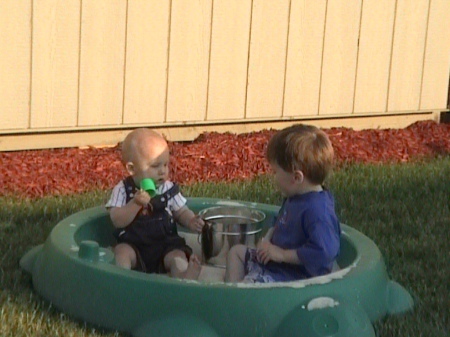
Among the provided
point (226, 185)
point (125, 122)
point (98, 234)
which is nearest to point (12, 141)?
point (125, 122)

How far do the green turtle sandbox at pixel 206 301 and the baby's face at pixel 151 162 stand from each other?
1.78ft

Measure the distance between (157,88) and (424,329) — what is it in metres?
3.52

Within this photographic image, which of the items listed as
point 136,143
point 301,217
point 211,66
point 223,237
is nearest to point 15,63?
point 211,66

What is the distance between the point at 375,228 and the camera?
5648mm

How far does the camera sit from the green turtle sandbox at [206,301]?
12.4 feet

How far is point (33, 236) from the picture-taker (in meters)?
5.19

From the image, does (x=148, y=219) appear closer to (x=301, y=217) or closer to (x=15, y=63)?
(x=301, y=217)

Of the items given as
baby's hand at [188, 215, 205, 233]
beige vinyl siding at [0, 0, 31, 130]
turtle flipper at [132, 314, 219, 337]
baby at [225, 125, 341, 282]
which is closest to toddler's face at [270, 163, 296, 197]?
baby at [225, 125, 341, 282]

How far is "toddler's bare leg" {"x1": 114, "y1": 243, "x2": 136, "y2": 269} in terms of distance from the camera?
4.49 meters

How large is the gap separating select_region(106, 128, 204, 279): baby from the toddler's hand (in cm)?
36

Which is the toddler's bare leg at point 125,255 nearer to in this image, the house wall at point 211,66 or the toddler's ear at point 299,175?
the toddler's ear at point 299,175

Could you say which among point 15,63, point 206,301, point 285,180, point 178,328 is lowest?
point 178,328

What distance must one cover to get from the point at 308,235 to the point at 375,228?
1578 millimetres

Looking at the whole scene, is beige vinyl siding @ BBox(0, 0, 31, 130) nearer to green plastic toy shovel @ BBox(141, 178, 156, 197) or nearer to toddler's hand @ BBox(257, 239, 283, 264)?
green plastic toy shovel @ BBox(141, 178, 156, 197)
